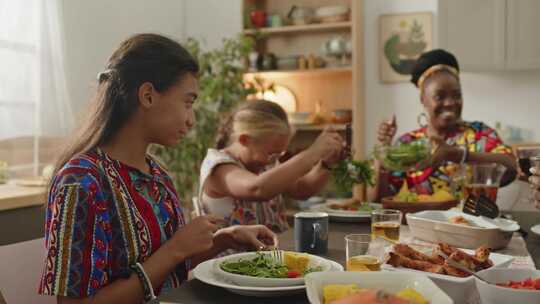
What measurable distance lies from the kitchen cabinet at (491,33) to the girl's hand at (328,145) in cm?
266

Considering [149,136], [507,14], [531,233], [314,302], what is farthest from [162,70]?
[507,14]

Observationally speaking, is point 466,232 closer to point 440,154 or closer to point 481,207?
point 481,207

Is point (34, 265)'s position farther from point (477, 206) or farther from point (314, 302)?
point (477, 206)

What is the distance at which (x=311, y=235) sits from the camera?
59.2 inches

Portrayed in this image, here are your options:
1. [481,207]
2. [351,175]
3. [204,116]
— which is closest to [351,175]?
[351,175]

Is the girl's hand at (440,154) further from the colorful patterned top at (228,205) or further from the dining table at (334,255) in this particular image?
the colorful patterned top at (228,205)

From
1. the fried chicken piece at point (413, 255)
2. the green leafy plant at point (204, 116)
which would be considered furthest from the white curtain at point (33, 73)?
the fried chicken piece at point (413, 255)

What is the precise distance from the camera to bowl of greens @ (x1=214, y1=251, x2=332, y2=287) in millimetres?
1106

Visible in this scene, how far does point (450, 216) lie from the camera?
1.71 meters

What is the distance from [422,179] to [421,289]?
1997 mm

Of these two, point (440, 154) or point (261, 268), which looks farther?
point (440, 154)

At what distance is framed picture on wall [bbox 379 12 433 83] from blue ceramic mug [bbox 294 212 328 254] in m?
3.56

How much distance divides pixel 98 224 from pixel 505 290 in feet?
2.61

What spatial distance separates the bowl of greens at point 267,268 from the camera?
1106mm
